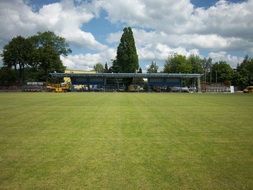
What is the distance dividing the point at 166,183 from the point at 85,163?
7.06ft

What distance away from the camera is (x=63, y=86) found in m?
80.3

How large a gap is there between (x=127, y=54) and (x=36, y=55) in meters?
25.0

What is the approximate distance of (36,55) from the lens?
97125 millimetres

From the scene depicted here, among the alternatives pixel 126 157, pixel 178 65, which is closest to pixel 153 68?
pixel 178 65

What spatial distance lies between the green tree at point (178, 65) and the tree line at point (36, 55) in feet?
137

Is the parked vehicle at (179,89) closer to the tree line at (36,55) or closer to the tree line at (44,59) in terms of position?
the tree line at (44,59)

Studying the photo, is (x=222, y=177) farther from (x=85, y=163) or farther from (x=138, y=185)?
(x=85, y=163)

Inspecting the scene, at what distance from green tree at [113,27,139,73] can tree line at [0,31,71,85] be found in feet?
56.9

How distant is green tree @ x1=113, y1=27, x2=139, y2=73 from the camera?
95.6 metres

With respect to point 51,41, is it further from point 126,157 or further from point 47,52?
point 126,157

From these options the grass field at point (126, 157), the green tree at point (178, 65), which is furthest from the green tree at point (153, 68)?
the grass field at point (126, 157)

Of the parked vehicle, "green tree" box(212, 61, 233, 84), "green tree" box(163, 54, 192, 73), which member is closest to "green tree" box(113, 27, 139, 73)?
the parked vehicle

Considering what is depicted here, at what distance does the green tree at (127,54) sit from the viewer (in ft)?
314

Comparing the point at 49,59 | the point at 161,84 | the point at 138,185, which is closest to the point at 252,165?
the point at 138,185
